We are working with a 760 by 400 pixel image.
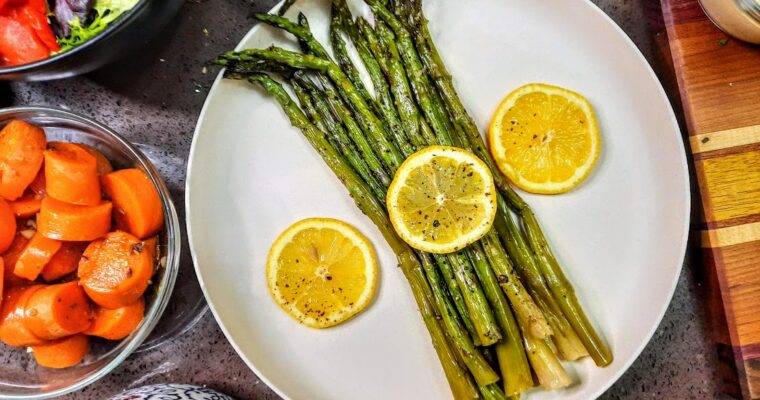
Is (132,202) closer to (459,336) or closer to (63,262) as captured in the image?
(63,262)

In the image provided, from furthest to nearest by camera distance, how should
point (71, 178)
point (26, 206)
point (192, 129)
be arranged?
1. point (192, 129)
2. point (26, 206)
3. point (71, 178)

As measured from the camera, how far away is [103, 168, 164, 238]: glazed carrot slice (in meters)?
2.11

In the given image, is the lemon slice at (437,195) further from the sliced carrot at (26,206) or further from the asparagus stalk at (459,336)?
the sliced carrot at (26,206)

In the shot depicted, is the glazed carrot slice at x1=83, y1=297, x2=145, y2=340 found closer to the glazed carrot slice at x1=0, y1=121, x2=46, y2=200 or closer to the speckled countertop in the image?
the speckled countertop

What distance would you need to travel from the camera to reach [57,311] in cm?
197

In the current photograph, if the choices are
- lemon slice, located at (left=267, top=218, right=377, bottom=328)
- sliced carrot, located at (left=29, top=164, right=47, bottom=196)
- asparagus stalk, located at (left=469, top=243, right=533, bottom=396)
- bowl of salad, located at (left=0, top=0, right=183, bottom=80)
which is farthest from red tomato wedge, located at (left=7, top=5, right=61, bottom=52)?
asparagus stalk, located at (left=469, top=243, right=533, bottom=396)

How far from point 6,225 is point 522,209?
1691 millimetres

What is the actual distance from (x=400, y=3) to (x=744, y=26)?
3.91ft

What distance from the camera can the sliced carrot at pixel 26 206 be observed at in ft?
6.78

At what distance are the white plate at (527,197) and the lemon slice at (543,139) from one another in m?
0.09

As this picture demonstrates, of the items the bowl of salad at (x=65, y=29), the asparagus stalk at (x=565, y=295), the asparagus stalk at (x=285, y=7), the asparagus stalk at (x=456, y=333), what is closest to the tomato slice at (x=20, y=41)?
the bowl of salad at (x=65, y=29)

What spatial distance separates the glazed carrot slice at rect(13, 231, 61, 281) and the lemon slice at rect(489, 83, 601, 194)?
1.50 meters

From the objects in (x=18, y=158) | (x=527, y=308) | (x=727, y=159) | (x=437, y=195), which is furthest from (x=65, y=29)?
(x=727, y=159)

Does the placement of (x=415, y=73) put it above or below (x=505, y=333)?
above
